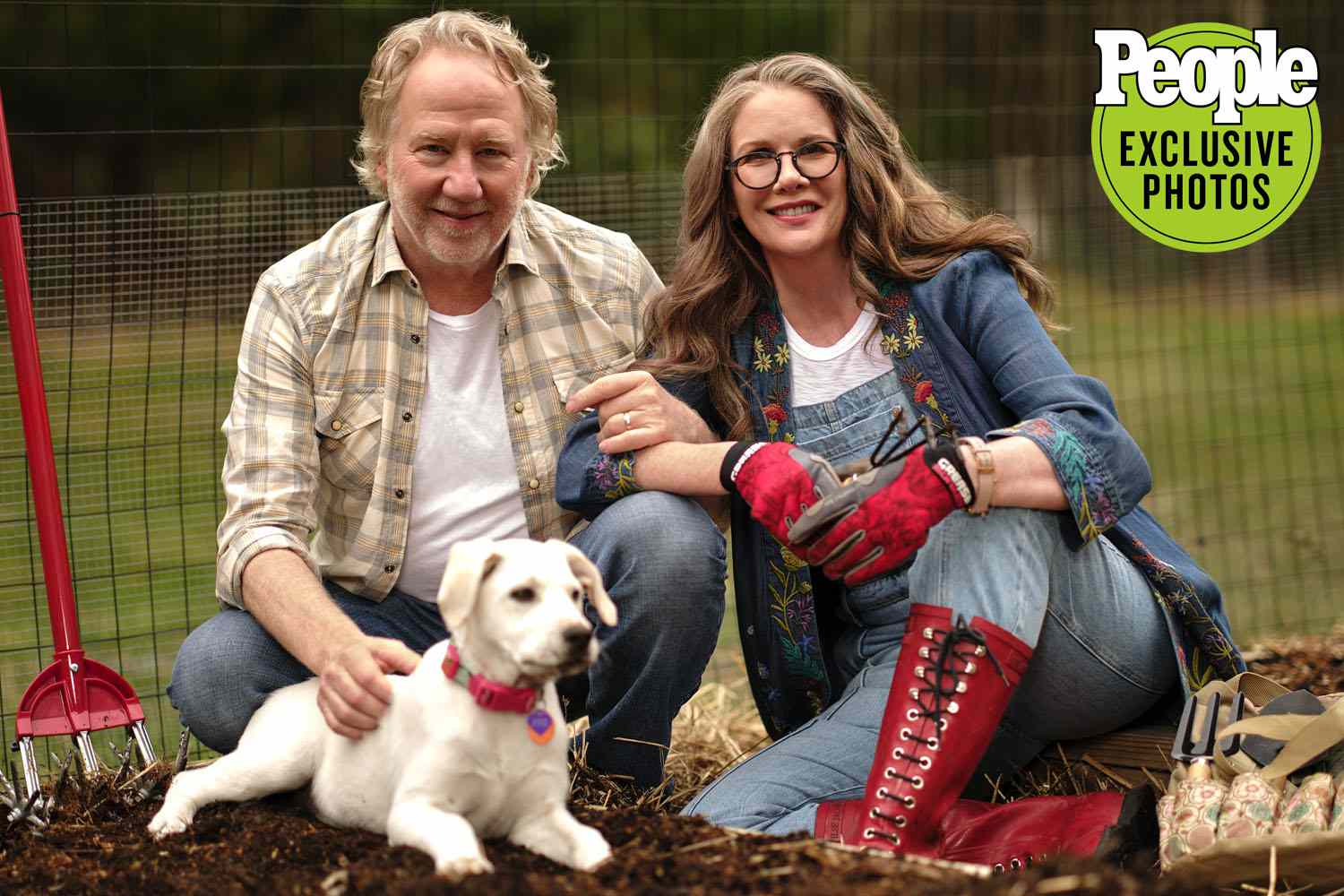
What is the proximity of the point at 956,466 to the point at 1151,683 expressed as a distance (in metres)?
0.76

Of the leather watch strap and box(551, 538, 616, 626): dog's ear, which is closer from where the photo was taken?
box(551, 538, 616, 626): dog's ear

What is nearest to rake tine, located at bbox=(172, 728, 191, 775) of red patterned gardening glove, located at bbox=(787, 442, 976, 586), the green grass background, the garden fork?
the green grass background

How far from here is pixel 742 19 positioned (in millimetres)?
10336

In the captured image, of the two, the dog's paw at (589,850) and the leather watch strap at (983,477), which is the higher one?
the leather watch strap at (983,477)

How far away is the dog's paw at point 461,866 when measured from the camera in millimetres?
2164

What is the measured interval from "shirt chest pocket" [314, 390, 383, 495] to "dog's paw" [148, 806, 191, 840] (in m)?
0.86

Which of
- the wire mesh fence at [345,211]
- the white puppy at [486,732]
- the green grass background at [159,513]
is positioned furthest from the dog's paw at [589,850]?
the wire mesh fence at [345,211]

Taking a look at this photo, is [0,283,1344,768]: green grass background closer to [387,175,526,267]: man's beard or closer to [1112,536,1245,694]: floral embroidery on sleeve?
[387,175,526,267]: man's beard

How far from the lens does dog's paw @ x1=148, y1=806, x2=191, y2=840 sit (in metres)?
2.67

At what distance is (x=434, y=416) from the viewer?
3316 millimetres

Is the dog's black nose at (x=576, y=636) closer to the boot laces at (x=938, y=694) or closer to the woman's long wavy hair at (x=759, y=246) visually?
the boot laces at (x=938, y=694)

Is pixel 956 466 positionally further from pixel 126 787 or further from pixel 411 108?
pixel 126 787

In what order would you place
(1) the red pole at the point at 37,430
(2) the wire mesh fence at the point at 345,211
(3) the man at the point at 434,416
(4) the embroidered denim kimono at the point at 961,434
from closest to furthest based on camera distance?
(4) the embroidered denim kimono at the point at 961,434
(3) the man at the point at 434,416
(1) the red pole at the point at 37,430
(2) the wire mesh fence at the point at 345,211

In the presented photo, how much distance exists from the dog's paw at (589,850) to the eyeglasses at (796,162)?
1483mm
